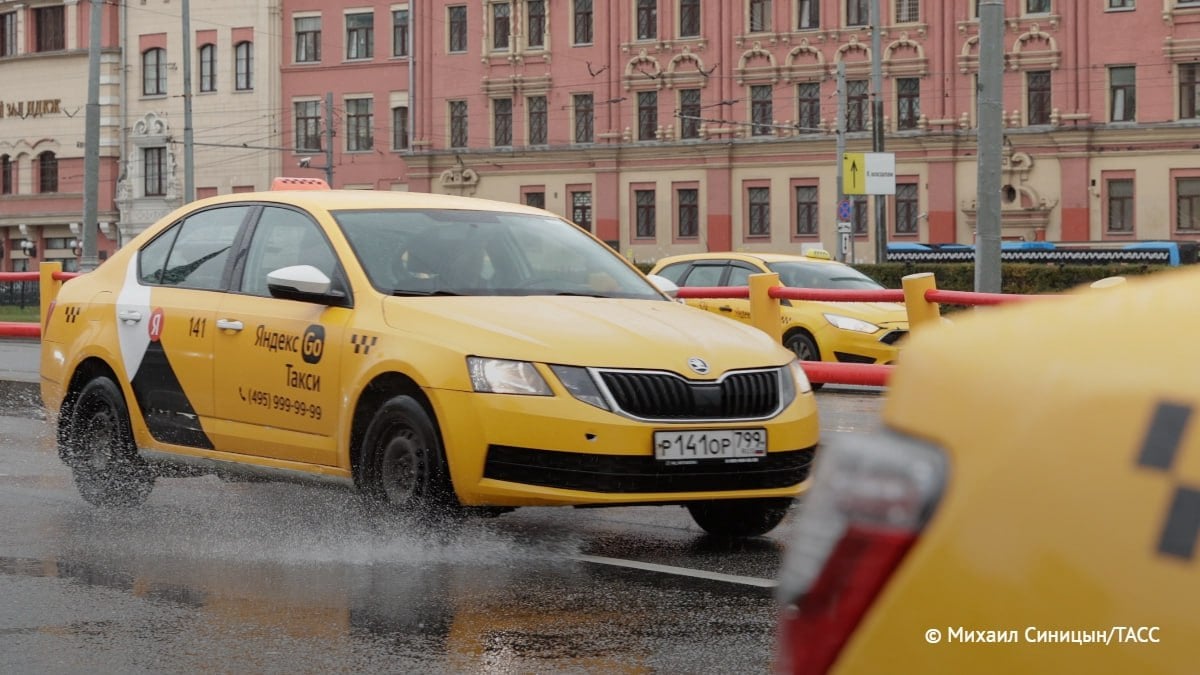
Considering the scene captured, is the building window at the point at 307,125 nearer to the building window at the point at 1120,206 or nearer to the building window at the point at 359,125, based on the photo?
the building window at the point at 359,125

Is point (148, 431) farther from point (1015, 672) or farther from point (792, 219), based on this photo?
point (792, 219)

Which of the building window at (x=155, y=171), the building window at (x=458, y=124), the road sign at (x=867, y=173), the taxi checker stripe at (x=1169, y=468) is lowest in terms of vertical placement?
the taxi checker stripe at (x=1169, y=468)

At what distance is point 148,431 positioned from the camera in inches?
344

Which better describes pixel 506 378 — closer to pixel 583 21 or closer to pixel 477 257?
pixel 477 257

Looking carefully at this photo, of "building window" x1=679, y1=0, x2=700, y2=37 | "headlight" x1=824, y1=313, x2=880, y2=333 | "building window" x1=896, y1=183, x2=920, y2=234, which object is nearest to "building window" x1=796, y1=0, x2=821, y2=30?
"building window" x1=679, y1=0, x2=700, y2=37

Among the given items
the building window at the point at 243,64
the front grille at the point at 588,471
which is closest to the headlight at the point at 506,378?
the front grille at the point at 588,471

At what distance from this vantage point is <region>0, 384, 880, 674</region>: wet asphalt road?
5.44 m

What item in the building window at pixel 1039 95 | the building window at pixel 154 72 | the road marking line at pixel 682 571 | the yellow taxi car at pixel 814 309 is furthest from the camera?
the building window at pixel 154 72

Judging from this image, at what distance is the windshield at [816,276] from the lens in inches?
862

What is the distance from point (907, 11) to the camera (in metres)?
58.8

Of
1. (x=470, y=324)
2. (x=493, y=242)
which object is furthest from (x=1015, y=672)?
(x=493, y=242)

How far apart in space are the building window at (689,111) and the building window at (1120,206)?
1387 cm

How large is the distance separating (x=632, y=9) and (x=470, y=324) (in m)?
57.3

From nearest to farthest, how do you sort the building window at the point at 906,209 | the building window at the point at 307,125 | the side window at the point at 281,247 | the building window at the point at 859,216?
the side window at the point at 281,247
the building window at the point at 906,209
the building window at the point at 859,216
the building window at the point at 307,125
